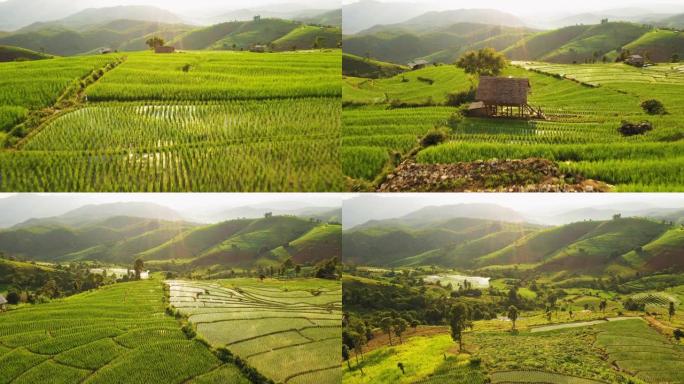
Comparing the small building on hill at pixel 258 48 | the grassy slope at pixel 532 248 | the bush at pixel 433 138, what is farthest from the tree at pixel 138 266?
the grassy slope at pixel 532 248

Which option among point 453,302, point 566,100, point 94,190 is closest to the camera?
point 94,190

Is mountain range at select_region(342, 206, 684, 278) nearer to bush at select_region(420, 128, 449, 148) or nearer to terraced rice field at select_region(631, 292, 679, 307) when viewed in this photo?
terraced rice field at select_region(631, 292, 679, 307)

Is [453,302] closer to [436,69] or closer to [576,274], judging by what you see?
[576,274]

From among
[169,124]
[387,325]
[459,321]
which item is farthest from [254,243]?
[459,321]

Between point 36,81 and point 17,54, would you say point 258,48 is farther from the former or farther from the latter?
point 17,54

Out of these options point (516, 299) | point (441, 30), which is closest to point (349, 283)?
point (516, 299)

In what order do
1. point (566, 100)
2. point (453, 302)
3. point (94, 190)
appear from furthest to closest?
1. point (566, 100)
2. point (453, 302)
3. point (94, 190)
